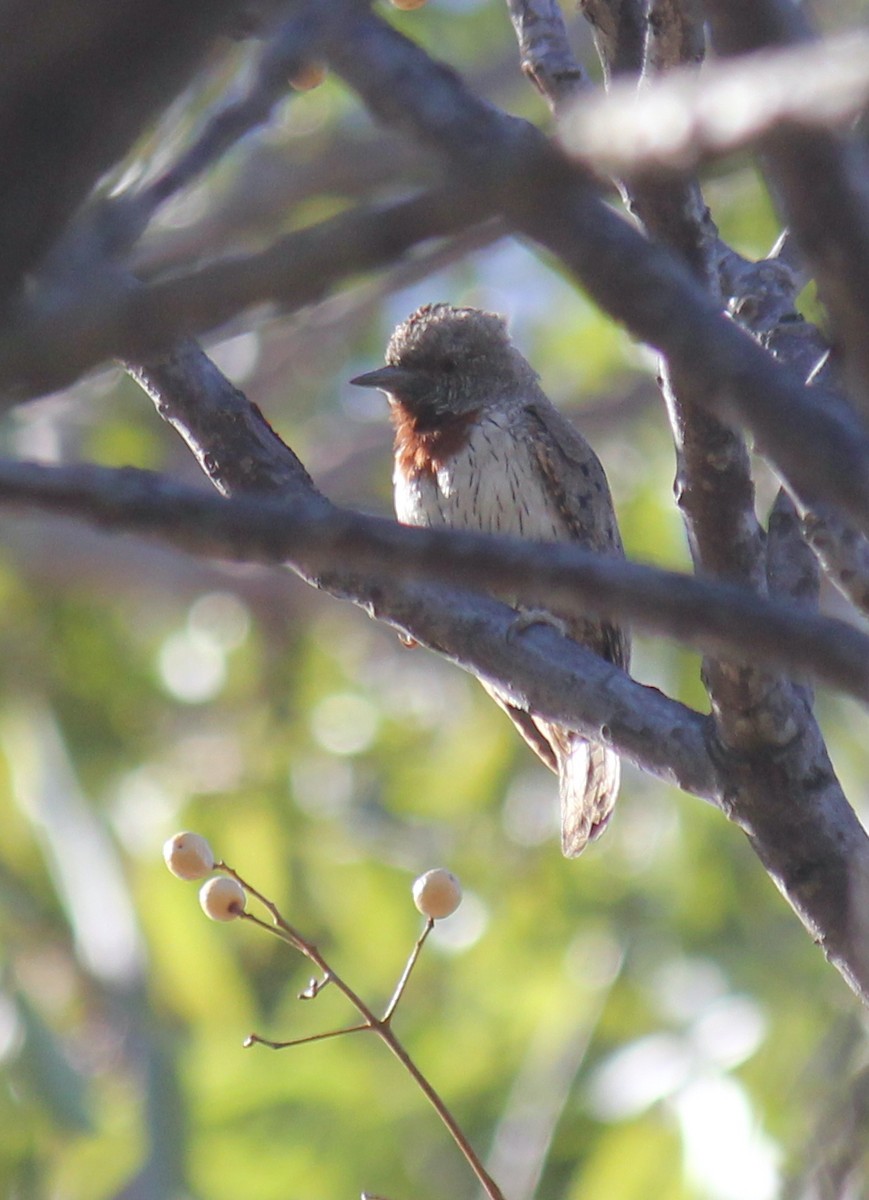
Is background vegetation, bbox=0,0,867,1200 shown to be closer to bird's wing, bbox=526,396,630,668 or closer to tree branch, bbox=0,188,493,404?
bird's wing, bbox=526,396,630,668

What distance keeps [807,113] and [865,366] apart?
255 millimetres

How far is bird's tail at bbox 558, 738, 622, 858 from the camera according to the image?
4812mm

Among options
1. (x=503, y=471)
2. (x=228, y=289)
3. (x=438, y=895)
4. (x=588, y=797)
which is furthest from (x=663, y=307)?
(x=503, y=471)

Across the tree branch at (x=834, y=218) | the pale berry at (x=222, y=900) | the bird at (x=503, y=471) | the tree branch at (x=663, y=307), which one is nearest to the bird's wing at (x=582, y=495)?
the bird at (x=503, y=471)

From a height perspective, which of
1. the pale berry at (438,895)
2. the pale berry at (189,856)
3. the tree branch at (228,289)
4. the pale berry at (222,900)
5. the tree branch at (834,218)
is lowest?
the tree branch at (834,218)

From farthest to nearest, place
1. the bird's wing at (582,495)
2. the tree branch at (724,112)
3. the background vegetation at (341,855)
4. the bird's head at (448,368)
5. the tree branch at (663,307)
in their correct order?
the background vegetation at (341,855) → the bird's head at (448,368) → the bird's wing at (582,495) → the tree branch at (663,307) → the tree branch at (724,112)

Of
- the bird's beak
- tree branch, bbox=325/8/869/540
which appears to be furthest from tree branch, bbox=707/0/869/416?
the bird's beak

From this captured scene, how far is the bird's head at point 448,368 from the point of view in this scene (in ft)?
19.9

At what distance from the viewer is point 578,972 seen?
7.61 metres

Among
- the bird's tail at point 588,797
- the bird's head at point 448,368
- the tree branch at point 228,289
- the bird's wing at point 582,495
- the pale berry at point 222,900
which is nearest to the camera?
the tree branch at point 228,289

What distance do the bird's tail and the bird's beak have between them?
5.78 feet

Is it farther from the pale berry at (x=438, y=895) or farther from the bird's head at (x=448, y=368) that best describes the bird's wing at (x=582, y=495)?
the pale berry at (x=438, y=895)

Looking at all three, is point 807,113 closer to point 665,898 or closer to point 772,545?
point 772,545

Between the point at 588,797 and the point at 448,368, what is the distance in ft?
6.66
